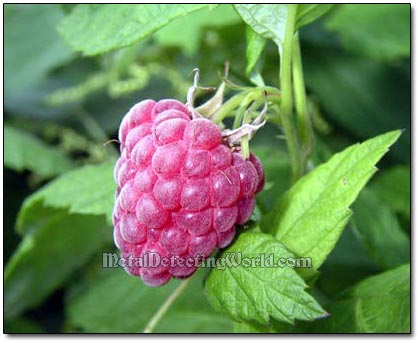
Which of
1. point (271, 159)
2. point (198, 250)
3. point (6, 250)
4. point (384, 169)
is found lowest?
point (6, 250)

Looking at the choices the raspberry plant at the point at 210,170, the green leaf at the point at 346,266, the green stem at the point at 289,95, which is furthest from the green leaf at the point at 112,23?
the green leaf at the point at 346,266

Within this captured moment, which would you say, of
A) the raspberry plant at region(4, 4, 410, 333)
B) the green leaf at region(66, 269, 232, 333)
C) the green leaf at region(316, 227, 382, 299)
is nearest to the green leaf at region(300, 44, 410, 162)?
the raspberry plant at region(4, 4, 410, 333)

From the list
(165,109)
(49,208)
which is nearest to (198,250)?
(165,109)

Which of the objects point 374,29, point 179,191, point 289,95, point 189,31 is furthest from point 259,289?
point 374,29

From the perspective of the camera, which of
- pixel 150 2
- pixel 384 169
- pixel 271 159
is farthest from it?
pixel 384 169

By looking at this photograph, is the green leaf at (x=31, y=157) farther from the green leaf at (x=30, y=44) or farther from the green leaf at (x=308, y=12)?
the green leaf at (x=308, y=12)

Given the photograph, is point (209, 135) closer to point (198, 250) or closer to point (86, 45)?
point (198, 250)

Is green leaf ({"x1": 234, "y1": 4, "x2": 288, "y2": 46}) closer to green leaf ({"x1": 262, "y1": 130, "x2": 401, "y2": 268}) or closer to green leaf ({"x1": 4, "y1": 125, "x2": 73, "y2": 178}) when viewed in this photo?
green leaf ({"x1": 262, "y1": 130, "x2": 401, "y2": 268})
